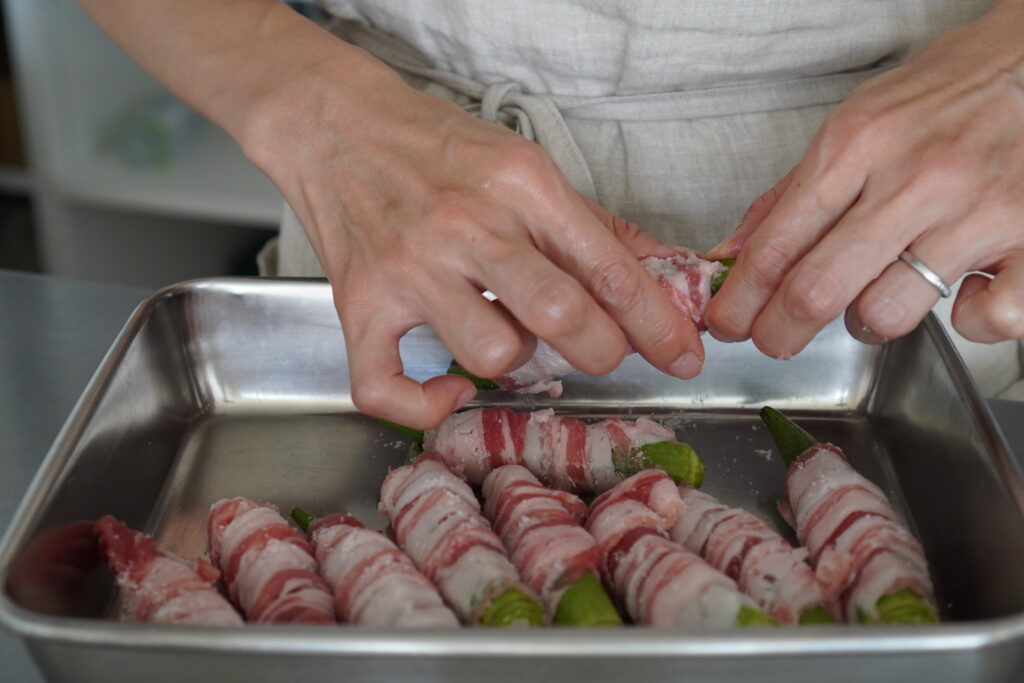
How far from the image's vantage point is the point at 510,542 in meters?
0.88

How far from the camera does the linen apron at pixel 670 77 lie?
113cm

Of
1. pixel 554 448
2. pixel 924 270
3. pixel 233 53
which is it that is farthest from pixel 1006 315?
pixel 233 53

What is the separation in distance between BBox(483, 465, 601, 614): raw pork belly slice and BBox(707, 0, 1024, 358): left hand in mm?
221

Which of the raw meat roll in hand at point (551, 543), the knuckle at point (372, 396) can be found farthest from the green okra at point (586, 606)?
the knuckle at point (372, 396)

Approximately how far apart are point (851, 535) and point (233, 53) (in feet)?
2.37

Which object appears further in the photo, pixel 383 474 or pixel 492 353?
pixel 383 474

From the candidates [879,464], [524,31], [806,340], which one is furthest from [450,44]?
[879,464]

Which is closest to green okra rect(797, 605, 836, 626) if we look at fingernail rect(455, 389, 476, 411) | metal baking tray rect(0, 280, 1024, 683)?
metal baking tray rect(0, 280, 1024, 683)

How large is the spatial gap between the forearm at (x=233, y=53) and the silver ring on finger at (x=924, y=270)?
1.60ft

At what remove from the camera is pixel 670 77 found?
116cm

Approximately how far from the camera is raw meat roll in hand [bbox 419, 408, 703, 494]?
981mm

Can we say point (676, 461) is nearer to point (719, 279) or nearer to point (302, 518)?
point (719, 279)

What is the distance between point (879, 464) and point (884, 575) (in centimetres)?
25

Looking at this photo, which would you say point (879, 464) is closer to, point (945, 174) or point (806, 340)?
point (806, 340)
